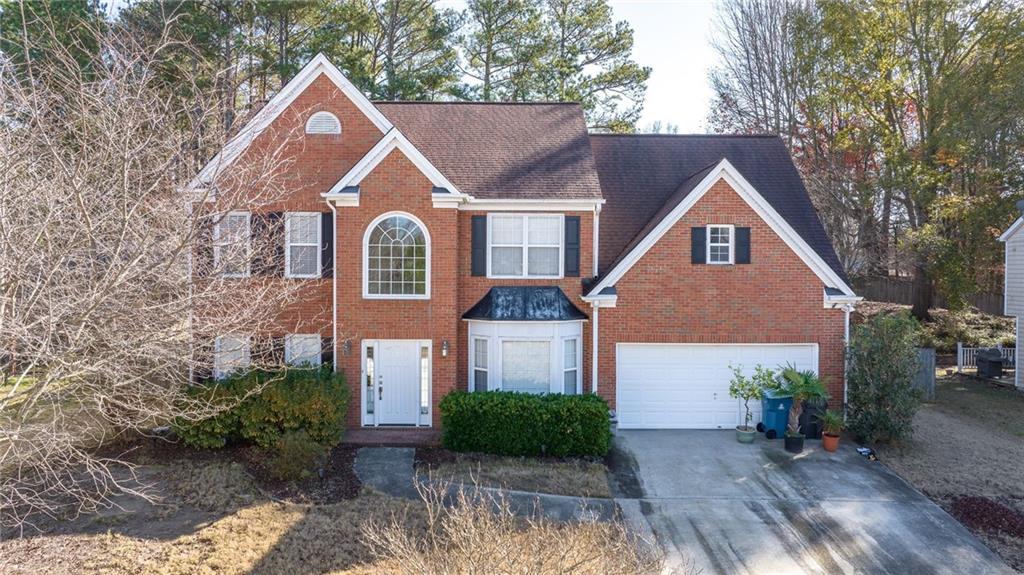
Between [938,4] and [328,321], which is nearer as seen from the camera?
[328,321]

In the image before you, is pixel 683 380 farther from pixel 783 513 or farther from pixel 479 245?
pixel 479 245

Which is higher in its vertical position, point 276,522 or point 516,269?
point 516,269

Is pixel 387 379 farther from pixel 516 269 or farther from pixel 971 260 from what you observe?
pixel 971 260

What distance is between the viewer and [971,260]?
2134 centimetres

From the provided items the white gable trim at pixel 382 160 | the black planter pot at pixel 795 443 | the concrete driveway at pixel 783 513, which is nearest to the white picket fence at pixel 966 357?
the concrete driveway at pixel 783 513

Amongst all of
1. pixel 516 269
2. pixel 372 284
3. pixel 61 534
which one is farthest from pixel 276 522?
pixel 516 269

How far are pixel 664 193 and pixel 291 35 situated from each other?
57.2 ft

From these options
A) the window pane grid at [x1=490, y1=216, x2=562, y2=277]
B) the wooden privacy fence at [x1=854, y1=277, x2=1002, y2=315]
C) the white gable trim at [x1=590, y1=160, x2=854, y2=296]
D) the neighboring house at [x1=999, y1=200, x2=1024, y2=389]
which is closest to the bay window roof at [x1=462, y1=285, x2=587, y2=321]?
the window pane grid at [x1=490, y1=216, x2=562, y2=277]

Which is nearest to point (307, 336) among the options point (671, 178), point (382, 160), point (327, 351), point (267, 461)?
point (327, 351)

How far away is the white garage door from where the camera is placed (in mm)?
13242

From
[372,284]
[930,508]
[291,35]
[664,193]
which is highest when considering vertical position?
[291,35]

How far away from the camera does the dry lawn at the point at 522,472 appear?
9.87 m

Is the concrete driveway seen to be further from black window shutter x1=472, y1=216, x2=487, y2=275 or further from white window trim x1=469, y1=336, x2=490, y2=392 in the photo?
black window shutter x1=472, y1=216, x2=487, y2=275

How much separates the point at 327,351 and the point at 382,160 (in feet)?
14.6
